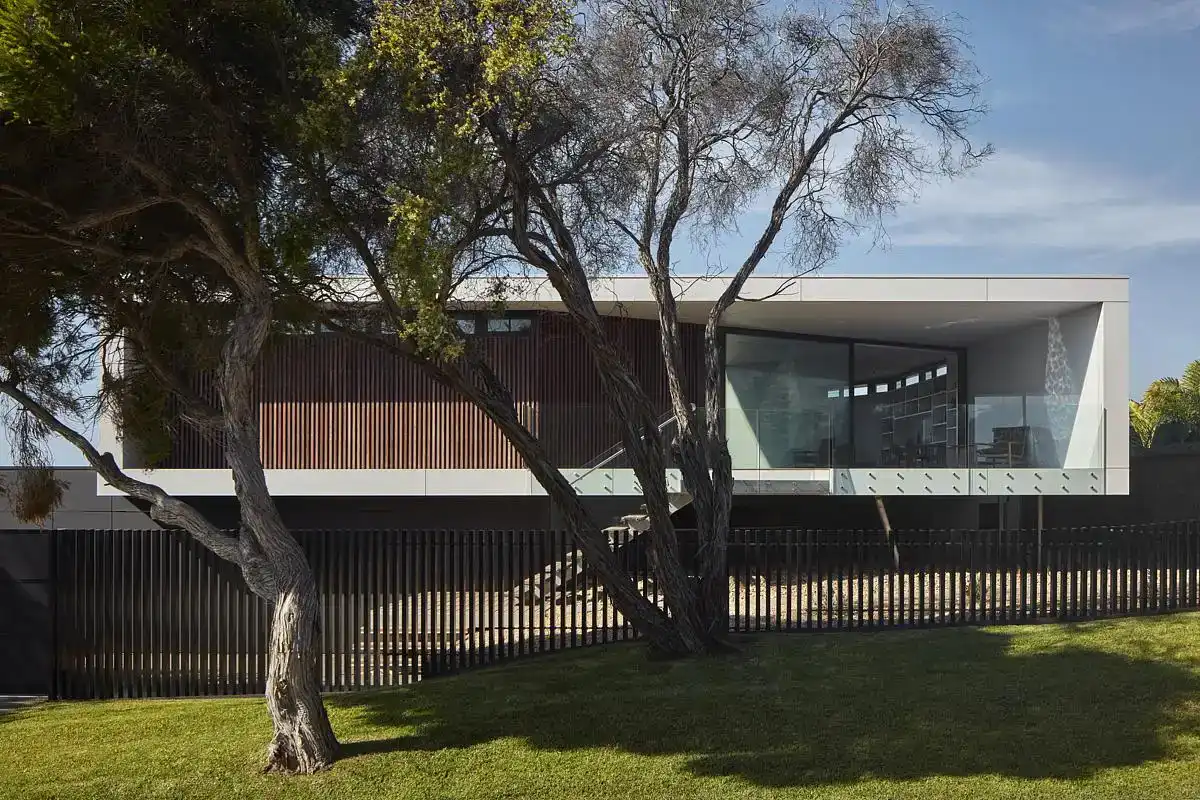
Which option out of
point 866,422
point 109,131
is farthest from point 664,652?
point 866,422

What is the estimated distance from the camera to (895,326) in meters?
20.9

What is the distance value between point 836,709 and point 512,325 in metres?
12.5

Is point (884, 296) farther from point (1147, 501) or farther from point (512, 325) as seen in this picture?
point (1147, 501)

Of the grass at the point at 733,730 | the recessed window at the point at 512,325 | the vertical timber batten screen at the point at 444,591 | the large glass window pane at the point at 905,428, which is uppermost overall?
the recessed window at the point at 512,325

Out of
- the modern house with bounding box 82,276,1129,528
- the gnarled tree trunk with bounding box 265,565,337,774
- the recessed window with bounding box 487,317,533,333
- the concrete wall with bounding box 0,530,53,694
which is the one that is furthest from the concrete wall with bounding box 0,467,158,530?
the gnarled tree trunk with bounding box 265,565,337,774

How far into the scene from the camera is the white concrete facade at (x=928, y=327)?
1753 cm

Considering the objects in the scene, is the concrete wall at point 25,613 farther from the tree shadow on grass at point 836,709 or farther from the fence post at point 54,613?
the tree shadow on grass at point 836,709

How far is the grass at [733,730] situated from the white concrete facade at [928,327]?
598 centimetres

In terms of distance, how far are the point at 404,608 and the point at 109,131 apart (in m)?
5.89

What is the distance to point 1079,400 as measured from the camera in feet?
58.7

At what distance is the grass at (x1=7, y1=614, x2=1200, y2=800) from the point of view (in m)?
7.77

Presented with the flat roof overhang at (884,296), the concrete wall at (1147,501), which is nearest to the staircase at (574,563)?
the flat roof overhang at (884,296)

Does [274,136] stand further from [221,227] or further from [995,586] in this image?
[995,586]

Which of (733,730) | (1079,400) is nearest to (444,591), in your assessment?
(733,730)
